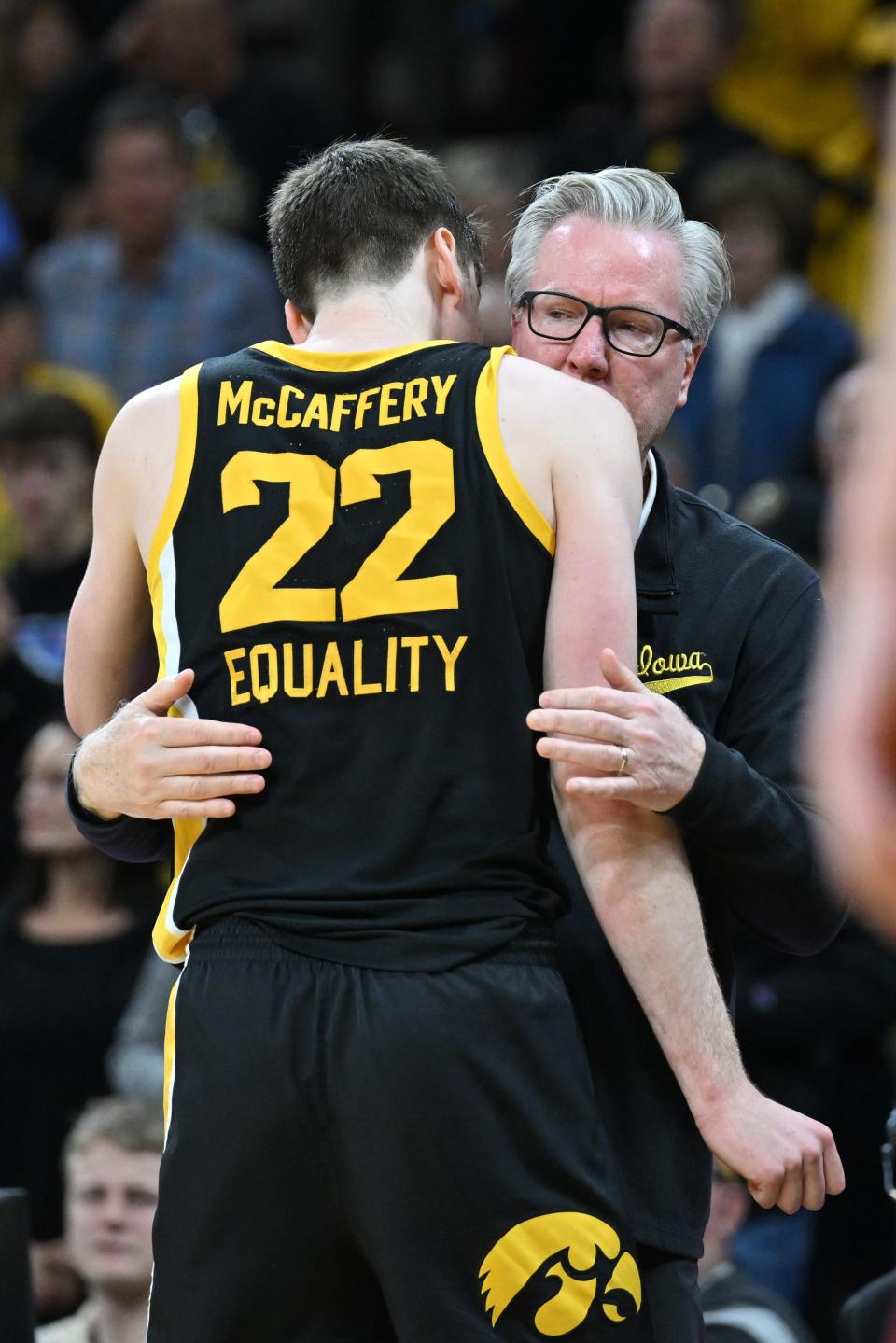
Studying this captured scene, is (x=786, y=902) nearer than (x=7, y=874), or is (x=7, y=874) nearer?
(x=786, y=902)

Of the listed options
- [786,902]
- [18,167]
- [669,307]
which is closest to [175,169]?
[18,167]

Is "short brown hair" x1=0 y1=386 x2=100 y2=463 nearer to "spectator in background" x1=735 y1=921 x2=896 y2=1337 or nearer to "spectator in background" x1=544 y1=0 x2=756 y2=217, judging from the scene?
"spectator in background" x1=544 y1=0 x2=756 y2=217

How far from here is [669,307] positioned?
3.15m

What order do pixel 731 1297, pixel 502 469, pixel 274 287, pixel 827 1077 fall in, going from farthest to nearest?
pixel 274 287, pixel 827 1077, pixel 731 1297, pixel 502 469

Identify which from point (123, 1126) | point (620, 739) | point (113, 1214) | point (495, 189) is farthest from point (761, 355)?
point (620, 739)

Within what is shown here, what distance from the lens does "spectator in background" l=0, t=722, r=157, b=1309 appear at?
5.27 metres

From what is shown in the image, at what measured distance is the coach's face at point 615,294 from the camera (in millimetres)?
3113

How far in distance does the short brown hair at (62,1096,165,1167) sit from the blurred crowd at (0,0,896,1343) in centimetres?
3

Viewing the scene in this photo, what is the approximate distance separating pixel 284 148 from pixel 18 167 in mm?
1603

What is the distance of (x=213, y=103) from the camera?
8.62m

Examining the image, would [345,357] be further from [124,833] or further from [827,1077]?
[827,1077]

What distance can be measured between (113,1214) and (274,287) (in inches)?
164

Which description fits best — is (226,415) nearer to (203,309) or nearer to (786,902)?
(786,902)

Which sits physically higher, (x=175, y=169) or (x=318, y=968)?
(x=175, y=169)
